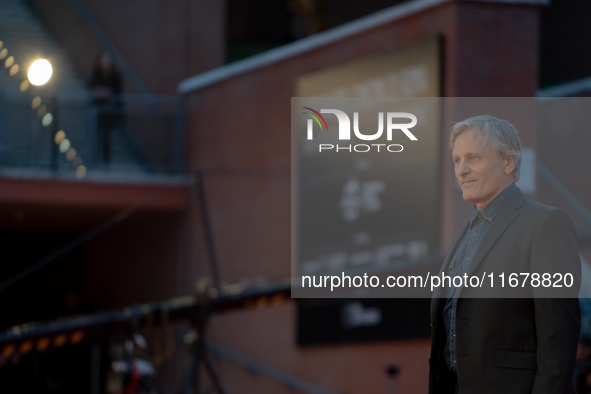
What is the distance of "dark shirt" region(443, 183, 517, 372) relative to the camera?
262 centimetres

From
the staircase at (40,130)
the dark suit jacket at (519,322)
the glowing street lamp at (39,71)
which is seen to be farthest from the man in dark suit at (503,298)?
the staircase at (40,130)

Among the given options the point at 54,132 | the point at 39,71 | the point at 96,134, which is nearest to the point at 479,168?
the point at 39,71

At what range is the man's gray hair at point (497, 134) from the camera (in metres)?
2.63

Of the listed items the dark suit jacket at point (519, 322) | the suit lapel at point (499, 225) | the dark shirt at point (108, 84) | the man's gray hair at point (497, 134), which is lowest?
the dark suit jacket at point (519, 322)

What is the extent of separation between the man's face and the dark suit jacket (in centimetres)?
8

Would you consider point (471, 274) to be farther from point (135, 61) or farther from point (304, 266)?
point (135, 61)

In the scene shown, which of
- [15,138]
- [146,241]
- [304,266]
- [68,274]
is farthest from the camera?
[68,274]

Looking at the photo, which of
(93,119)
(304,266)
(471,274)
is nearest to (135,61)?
(93,119)

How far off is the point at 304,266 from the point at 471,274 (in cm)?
908

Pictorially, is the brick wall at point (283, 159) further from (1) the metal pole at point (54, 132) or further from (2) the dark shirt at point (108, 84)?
(1) the metal pole at point (54, 132)

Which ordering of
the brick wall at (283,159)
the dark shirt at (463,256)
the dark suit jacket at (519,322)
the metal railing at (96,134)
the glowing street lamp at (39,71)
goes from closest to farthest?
1. the dark suit jacket at (519,322)
2. the dark shirt at (463,256)
3. the glowing street lamp at (39,71)
4. the brick wall at (283,159)
5. the metal railing at (96,134)

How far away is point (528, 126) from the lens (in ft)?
32.8

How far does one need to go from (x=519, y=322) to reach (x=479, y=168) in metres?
0.47

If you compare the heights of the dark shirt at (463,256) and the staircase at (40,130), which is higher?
the staircase at (40,130)
